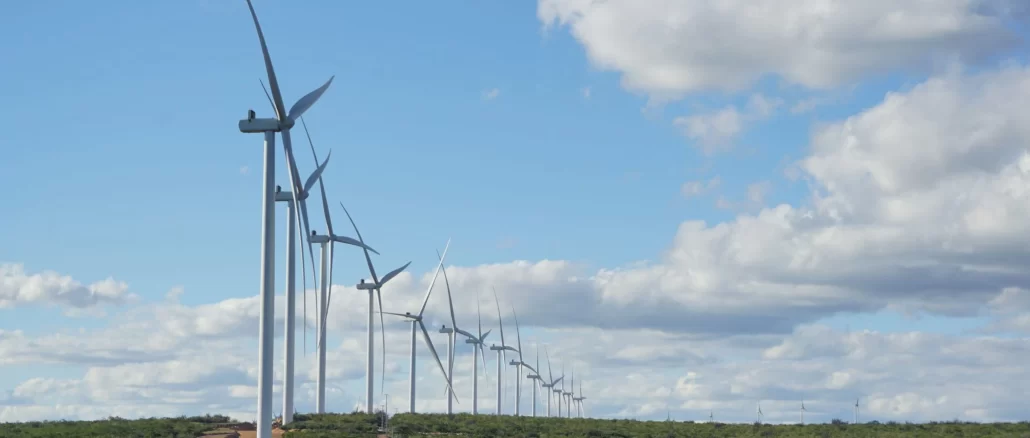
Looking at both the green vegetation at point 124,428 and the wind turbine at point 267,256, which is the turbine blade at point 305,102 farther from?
the green vegetation at point 124,428

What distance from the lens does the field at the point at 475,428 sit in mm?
66750

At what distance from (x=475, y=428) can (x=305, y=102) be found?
86.6 ft

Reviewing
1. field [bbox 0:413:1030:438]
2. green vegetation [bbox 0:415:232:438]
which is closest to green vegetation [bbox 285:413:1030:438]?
field [bbox 0:413:1030:438]

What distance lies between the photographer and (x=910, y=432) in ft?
273

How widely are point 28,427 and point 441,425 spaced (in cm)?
2445

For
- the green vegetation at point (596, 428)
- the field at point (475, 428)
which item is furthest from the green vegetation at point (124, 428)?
the green vegetation at point (596, 428)

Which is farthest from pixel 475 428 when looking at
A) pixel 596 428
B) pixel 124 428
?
pixel 124 428

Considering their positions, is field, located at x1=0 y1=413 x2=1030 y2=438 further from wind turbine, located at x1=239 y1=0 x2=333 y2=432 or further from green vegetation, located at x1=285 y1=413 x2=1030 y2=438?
wind turbine, located at x1=239 y1=0 x2=333 y2=432

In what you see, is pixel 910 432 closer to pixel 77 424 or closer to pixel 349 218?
pixel 349 218

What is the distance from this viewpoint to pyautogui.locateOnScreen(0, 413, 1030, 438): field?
2628 inches

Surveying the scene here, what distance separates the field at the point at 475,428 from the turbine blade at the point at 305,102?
15.9 metres

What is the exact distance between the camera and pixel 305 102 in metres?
63.0

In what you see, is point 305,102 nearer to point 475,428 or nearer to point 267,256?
point 267,256

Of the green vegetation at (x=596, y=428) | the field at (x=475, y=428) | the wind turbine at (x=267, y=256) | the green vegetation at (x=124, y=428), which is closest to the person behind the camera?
the wind turbine at (x=267, y=256)
